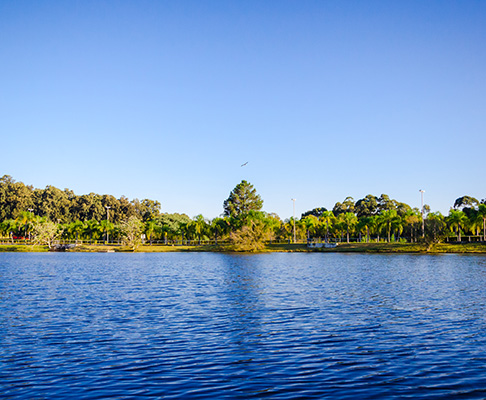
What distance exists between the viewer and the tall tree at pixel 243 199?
188250 mm

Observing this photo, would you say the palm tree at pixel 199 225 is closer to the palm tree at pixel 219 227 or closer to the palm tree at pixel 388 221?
the palm tree at pixel 219 227

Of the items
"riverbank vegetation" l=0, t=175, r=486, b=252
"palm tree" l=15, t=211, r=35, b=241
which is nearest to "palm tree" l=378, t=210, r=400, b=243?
"riverbank vegetation" l=0, t=175, r=486, b=252

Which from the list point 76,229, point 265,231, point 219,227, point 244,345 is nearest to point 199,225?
point 219,227

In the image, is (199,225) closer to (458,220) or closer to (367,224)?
(367,224)

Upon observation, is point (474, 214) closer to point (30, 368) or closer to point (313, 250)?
point (313, 250)

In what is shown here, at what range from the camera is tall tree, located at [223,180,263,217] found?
188m

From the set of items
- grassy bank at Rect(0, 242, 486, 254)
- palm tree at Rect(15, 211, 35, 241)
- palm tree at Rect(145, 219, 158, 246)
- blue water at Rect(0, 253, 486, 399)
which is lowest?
blue water at Rect(0, 253, 486, 399)

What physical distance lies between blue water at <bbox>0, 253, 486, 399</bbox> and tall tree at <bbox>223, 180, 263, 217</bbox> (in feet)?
493

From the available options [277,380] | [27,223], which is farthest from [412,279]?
[27,223]

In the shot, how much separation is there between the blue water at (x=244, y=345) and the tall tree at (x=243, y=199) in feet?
493

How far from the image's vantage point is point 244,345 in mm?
20219

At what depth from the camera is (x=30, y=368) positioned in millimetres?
16797

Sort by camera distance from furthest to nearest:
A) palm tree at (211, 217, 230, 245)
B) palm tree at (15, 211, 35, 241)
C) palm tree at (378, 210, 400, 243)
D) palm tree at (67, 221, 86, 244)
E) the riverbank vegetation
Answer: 1. palm tree at (67, 221, 86, 244)
2. palm tree at (15, 211, 35, 241)
3. palm tree at (211, 217, 230, 245)
4. palm tree at (378, 210, 400, 243)
5. the riverbank vegetation

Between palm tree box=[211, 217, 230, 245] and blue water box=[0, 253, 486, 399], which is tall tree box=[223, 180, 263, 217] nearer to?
palm tree box=[211, 217, 230, 245]
